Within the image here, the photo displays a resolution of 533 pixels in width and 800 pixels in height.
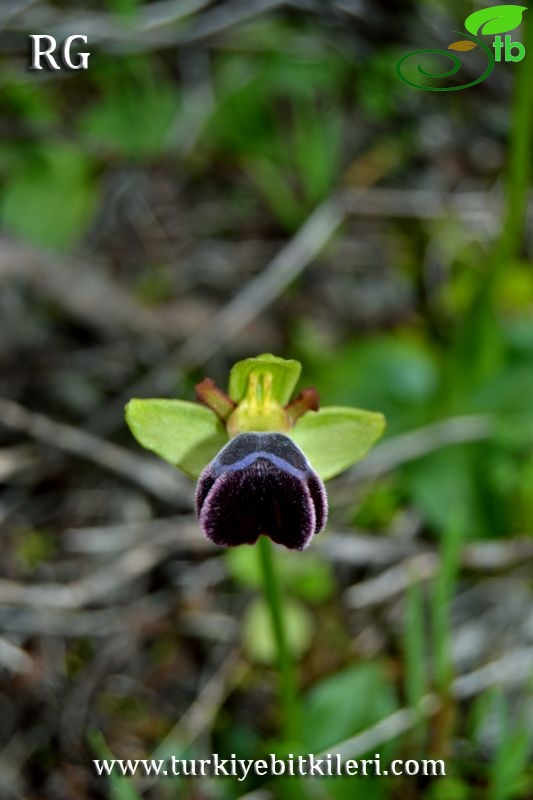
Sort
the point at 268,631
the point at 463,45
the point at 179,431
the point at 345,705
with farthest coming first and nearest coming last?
the point at 463,45, the point at 268,631, the point at 345,705, the point at 179,431

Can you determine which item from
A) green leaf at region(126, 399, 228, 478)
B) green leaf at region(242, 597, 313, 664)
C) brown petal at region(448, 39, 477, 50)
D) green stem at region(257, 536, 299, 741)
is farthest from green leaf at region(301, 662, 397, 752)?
brown petal at region(448, 39, 477, 50)

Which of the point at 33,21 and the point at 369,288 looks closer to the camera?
the point at 33,21

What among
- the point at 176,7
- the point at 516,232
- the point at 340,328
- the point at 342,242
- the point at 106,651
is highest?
the point at 176,7

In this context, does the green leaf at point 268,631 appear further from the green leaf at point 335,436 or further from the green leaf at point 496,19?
the green leaf at point 496,19

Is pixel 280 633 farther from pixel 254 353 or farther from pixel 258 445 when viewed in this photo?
pixel 254 353

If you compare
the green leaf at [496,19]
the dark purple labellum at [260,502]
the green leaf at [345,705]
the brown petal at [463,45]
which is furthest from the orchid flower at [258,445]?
the brown petal at [463,45]

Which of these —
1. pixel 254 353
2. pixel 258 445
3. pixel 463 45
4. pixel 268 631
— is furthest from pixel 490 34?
pixel 268 631

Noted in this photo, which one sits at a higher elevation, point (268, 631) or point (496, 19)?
point (496, 19)

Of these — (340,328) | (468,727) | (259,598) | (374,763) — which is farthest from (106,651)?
(340,328)

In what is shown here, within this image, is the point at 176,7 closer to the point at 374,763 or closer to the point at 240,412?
the point at 240,412
